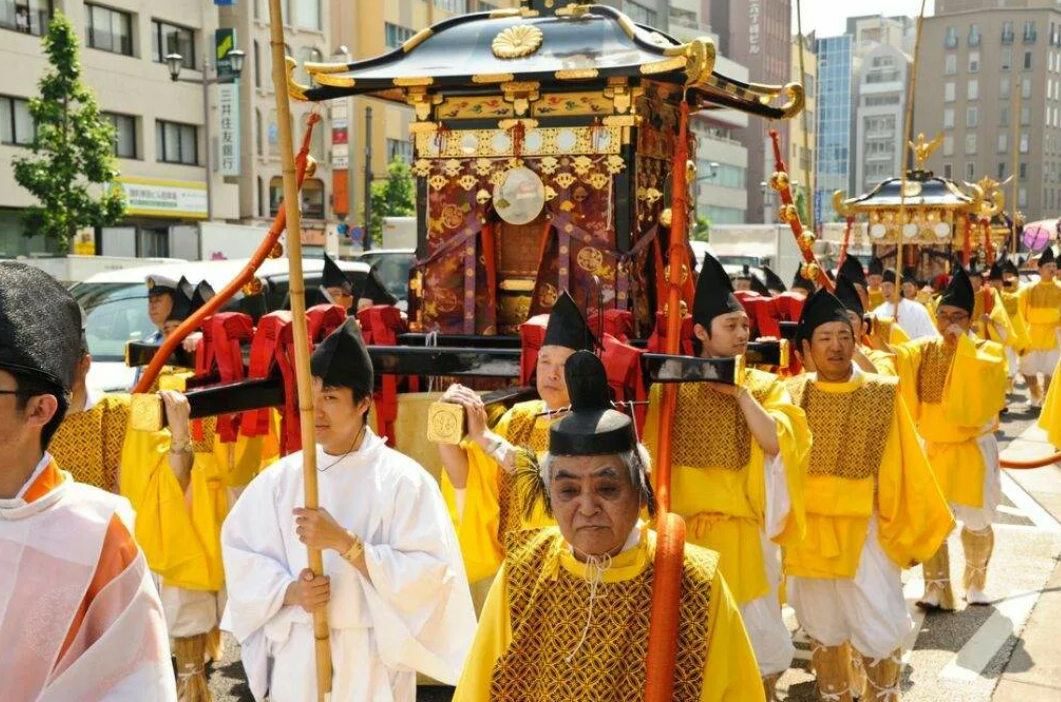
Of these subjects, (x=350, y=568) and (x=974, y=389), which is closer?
(x=350, y=568)

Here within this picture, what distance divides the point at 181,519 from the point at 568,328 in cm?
171

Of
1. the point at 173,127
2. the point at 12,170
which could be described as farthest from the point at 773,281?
the point at 173,127

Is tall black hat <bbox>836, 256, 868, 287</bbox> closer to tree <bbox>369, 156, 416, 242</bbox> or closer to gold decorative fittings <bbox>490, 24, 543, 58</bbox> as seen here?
gold decorative fittings <bbox>490, 24, 543, 58</bbox>

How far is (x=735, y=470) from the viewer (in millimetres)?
4727

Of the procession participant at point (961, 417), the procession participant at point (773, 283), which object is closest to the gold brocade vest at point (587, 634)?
the procession participant at point (961, 417)

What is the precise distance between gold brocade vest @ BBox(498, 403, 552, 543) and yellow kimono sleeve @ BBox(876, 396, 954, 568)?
5.42 feet

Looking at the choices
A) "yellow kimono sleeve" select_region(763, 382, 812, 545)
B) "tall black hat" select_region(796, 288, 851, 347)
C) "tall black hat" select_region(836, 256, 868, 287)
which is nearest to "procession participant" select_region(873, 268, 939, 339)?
"tall black hat" select_region(836, 256, 868, 287)

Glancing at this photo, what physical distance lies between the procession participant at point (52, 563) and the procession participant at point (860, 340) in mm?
3626

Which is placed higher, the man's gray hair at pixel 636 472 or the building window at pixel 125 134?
the building window at pixel 125 134

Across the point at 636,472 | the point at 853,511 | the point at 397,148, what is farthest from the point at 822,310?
the point at 397,148

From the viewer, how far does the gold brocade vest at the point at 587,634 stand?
2742 mm

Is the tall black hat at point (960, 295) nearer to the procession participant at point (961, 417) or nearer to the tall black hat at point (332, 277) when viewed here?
the procession participant at point (961, 417)

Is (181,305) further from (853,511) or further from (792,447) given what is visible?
(853,511)

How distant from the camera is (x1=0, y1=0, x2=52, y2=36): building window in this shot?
27.3 m
